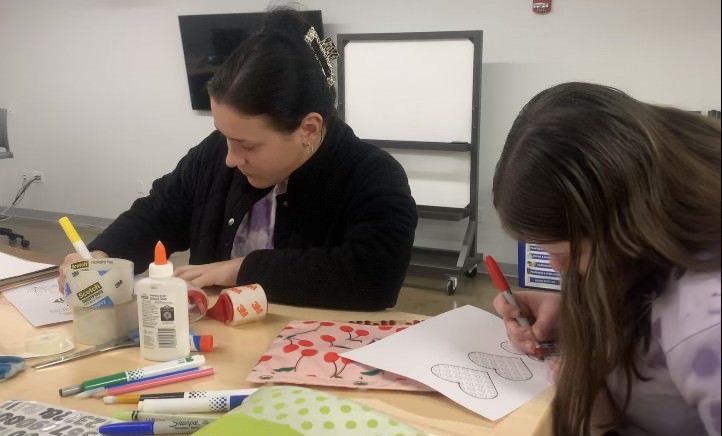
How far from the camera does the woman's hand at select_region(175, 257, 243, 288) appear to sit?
1.10 metres

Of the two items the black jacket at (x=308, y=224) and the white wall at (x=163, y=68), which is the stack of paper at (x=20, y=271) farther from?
the white wall at (x=163, y=68)

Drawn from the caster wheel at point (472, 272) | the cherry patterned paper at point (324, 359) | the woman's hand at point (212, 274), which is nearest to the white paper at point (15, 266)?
the woman's hand at point (212, 274)

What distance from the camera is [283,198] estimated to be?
130cm

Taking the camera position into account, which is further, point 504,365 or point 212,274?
point 212,274

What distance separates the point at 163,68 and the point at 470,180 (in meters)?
2.14

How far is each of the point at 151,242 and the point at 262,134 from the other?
1.23ft

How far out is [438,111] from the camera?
3.13 metres

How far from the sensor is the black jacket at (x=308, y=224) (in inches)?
43.5

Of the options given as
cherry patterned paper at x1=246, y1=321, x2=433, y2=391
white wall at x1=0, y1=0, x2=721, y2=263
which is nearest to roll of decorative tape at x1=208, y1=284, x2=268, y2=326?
cherry patterned paper at x1=246, y1=321, x2=433, y2=391

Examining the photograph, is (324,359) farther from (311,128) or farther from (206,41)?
(206,41)

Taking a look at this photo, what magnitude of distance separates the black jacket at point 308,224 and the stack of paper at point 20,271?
10 cm

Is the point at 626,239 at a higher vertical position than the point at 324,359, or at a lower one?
higher

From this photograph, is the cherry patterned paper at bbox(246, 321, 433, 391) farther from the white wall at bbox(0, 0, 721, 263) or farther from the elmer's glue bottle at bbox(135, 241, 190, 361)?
the white wall at bbox(0, 0, 721, 263)

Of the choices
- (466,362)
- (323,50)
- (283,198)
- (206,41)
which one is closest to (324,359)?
(466,362)
